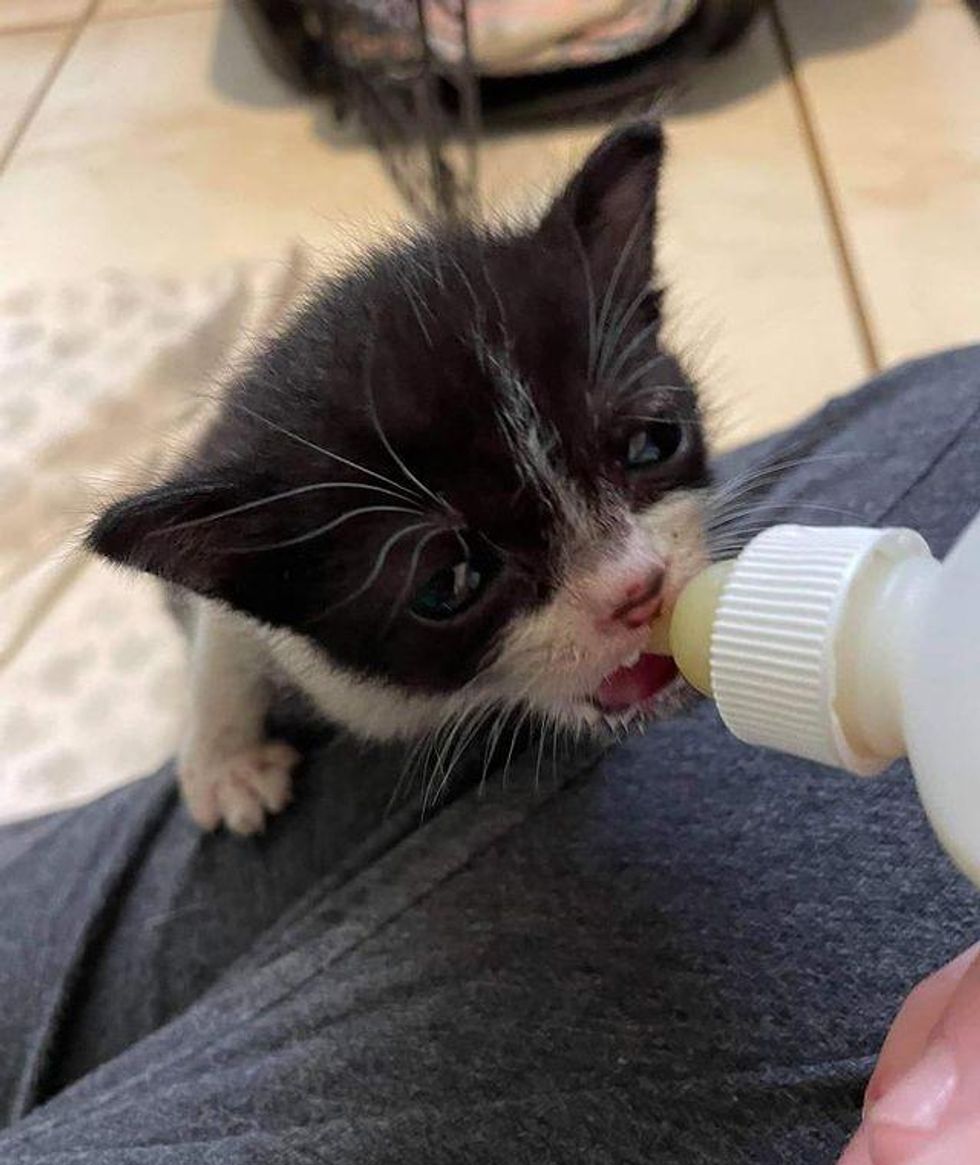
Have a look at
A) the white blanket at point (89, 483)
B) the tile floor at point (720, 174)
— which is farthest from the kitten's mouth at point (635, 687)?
the tile floor at point (720, 174)

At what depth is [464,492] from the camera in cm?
61

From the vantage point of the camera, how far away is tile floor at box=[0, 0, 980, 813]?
137 cm

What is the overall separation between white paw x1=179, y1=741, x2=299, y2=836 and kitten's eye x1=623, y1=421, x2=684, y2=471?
0.32 meters

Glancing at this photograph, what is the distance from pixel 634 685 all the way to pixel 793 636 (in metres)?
0.27

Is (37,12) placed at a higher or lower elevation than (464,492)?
higher

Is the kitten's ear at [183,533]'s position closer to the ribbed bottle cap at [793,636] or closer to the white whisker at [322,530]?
the white whisker at [322,530]

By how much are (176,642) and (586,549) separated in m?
0.70

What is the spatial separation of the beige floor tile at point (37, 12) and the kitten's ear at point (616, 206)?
5.47 feet

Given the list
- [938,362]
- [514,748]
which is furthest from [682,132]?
[514,748]

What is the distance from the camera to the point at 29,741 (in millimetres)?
1171

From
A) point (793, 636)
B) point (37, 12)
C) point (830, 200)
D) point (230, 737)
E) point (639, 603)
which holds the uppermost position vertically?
point (37, 12)

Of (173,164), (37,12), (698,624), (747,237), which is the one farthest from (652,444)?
(37,12)

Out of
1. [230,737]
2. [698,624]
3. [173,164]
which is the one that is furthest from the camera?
[173,164]

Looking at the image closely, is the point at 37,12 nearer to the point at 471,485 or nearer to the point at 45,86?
the point at 45,86
